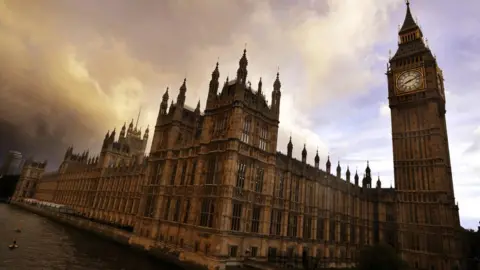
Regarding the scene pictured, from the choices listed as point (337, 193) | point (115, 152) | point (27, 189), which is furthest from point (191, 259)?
point (27, 189)

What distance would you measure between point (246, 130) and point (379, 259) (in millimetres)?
21445


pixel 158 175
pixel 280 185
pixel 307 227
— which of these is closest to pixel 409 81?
pixel 307 227

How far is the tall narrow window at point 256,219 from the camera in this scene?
37.6 m

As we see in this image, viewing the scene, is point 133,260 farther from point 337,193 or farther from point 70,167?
point 70,167

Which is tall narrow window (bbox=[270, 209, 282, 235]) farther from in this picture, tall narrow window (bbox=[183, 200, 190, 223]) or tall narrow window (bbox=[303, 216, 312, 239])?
tall narrow window (bbox=[183, 200, 190, 223])

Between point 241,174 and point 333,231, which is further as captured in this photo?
point 333,231

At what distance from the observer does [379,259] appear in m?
29.1

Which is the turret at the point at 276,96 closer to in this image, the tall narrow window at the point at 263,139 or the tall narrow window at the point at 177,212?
the tall narrow window at the point at 263,139

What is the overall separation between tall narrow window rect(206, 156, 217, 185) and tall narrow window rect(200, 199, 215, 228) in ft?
8.14

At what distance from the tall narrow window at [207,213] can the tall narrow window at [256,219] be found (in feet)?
18.5

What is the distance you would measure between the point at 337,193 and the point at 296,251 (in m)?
17.1

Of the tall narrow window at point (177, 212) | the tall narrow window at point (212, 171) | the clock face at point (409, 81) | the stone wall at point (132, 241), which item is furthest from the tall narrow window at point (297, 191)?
the clock face at point (409, 81)

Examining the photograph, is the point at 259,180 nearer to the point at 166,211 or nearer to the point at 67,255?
the point at 166,211

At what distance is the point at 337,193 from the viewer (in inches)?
Result: 2165
